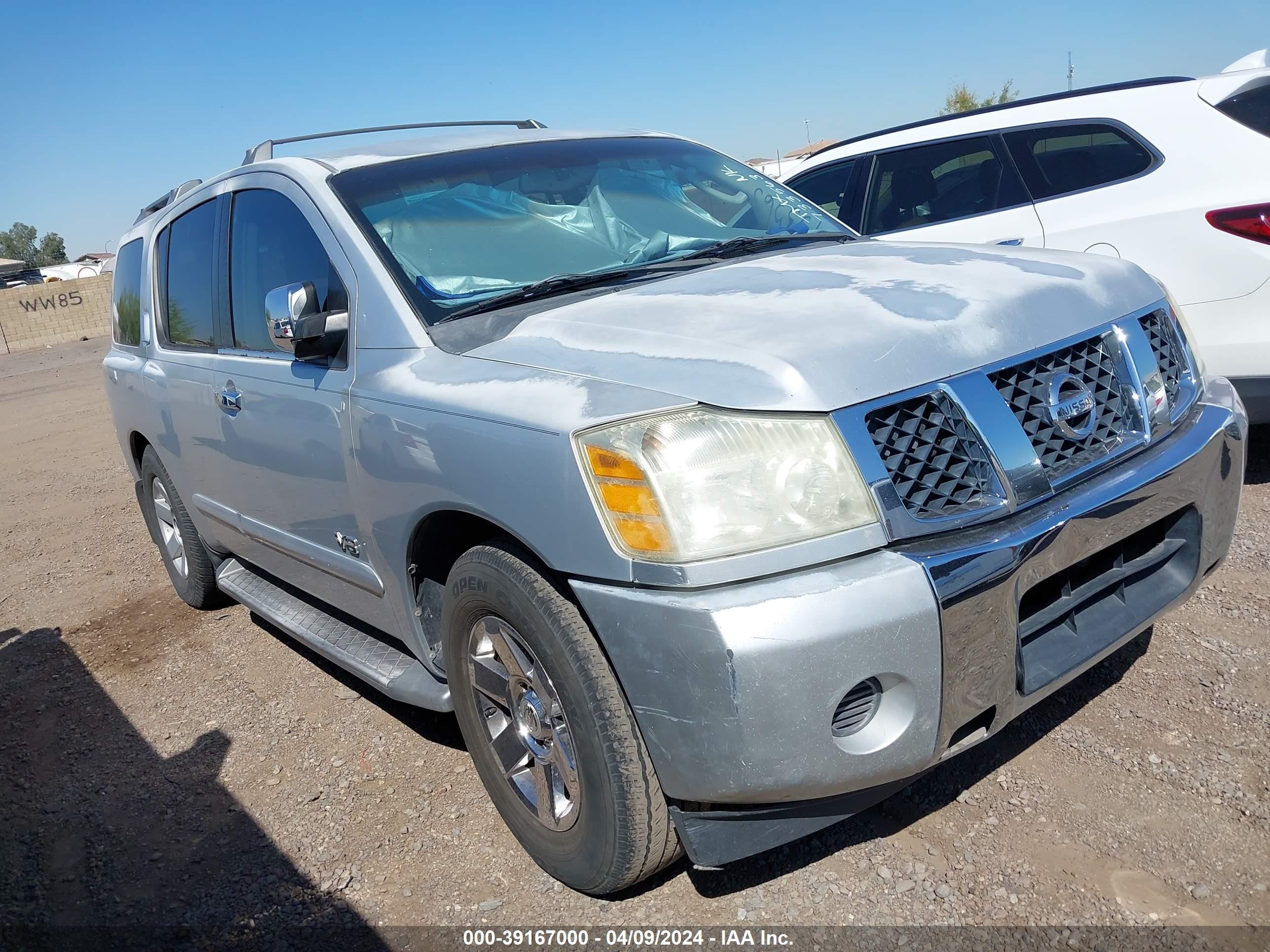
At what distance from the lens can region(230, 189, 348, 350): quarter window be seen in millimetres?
3119

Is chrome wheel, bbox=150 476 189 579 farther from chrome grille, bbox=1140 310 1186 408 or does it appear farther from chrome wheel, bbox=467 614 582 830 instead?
chrome grille, bbox=1140 310 1186 408

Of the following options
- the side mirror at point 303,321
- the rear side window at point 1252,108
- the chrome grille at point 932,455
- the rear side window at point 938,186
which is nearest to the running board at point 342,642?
the side mirror at point 303,321

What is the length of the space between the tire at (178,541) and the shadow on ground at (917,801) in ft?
10.1

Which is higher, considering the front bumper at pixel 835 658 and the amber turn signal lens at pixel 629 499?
the amber turn signal lens at pixel 629 499

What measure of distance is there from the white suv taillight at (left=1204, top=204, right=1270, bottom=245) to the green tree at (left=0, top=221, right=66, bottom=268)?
115485 millimetres

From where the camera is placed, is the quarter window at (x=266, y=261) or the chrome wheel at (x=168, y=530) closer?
the quarter window at (x=266, y=261)

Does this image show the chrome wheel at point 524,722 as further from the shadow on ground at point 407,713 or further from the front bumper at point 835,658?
the shadow on ground at point 407,713

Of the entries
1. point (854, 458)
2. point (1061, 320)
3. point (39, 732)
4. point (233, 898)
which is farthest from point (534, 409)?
point (39, 732)

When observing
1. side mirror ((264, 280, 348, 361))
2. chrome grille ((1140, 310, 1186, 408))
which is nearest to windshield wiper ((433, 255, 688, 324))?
side mirror ((264, 280, 348, 361))

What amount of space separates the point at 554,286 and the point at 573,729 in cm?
128

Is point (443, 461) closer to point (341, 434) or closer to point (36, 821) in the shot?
point (341, 434)

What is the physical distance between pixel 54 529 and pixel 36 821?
4.54 metres

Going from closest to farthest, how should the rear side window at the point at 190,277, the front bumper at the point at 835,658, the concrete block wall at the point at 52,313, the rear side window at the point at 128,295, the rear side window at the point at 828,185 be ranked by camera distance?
the front bumper at the point at 835,658 < the rear side window at the point at 190,277 < the rear side window at the point at 128,295 < the rear side window at the point at 828,185 < the concrete block wall at the point at 52,313

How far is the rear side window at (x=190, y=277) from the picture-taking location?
13.1 feet
